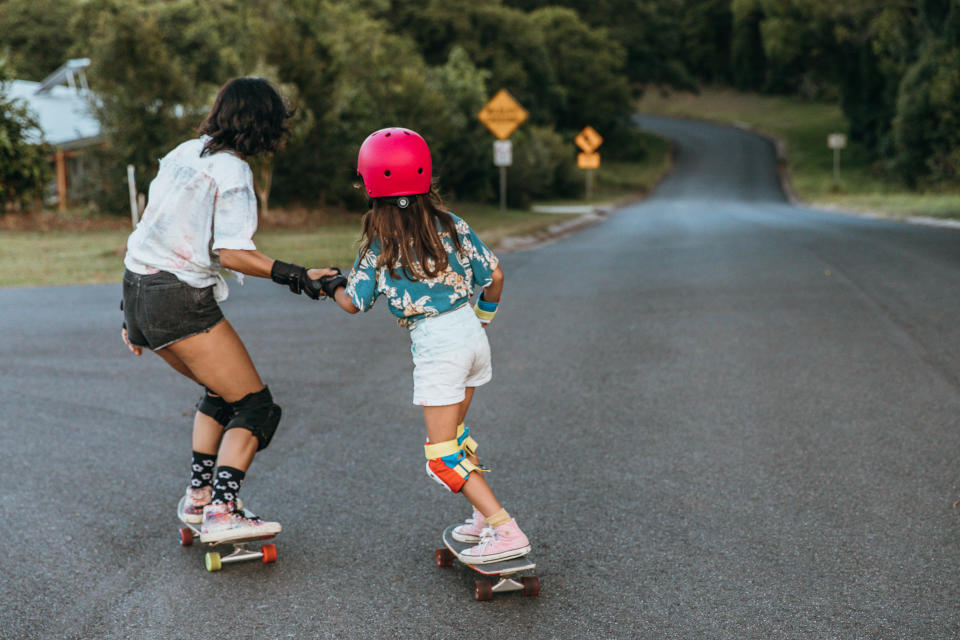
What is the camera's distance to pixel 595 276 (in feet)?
47.6

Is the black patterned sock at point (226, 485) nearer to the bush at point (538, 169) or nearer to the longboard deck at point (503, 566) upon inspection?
the longboard deck at point (503, 566)

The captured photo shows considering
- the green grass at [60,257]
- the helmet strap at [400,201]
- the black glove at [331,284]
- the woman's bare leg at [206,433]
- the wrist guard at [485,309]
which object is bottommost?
the green grass at [60,257]

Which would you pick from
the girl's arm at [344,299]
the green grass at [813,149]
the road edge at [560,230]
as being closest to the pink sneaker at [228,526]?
the girl's arm at [344,299]

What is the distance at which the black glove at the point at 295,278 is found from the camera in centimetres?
367

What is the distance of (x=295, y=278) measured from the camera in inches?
145

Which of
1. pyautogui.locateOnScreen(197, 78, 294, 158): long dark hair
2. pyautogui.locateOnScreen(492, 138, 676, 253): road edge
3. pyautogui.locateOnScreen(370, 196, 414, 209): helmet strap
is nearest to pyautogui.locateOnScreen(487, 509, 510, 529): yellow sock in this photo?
pyautogui.locateOnScreen(370, 196, 414, 209): helmet strap

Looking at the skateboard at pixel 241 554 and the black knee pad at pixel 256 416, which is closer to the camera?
the skateboard at pixel 241 554

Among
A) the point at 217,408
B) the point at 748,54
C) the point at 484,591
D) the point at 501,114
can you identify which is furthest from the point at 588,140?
the point at 748,54

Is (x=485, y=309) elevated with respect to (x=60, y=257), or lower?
elevated

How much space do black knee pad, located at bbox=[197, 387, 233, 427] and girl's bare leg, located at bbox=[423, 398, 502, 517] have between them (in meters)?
1.01

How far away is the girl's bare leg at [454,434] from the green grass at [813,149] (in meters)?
26.2

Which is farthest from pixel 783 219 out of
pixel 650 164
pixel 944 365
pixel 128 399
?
pixel 650 164

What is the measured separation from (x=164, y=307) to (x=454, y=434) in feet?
4.12

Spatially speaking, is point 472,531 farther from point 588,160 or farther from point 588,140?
point 588,140
